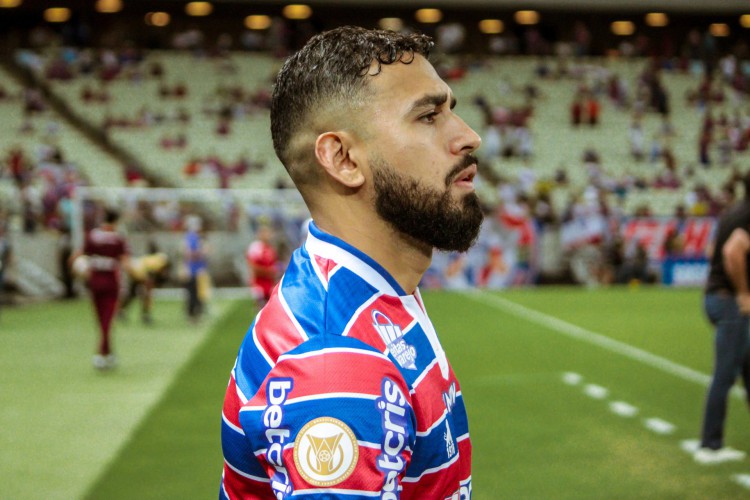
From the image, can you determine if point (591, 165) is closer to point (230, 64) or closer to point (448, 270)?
point (448, 270)

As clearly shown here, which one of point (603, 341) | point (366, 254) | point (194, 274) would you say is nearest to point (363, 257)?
point (366, 254)

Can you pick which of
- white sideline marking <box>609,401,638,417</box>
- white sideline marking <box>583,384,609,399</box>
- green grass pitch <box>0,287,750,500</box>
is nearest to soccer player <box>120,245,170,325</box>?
green grass pitch <box>0,287,750,500</box>

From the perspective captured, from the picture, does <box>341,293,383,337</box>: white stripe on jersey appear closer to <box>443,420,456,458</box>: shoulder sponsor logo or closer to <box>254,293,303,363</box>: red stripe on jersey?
<box>254,293,303,363</box>: red stripe on jersey

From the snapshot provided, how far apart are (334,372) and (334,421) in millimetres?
84

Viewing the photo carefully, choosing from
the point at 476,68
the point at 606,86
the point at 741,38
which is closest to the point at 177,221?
the point at 476,68

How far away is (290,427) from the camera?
4.37ft

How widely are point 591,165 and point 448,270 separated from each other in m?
10.6

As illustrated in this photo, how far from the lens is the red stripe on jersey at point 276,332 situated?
1.45 metres

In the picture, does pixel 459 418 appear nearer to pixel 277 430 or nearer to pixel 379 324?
pixel 379 324

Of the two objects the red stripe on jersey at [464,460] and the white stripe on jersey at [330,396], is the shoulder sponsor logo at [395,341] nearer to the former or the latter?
the white stripe on jersey at [330,396]

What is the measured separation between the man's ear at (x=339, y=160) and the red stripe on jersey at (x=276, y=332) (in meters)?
0.28

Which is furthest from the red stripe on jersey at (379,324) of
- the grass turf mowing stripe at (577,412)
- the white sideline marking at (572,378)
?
the white sideline marking at (572,378)

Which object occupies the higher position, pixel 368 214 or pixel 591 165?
pixel 368 214

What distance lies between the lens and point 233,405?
162 centimetres
